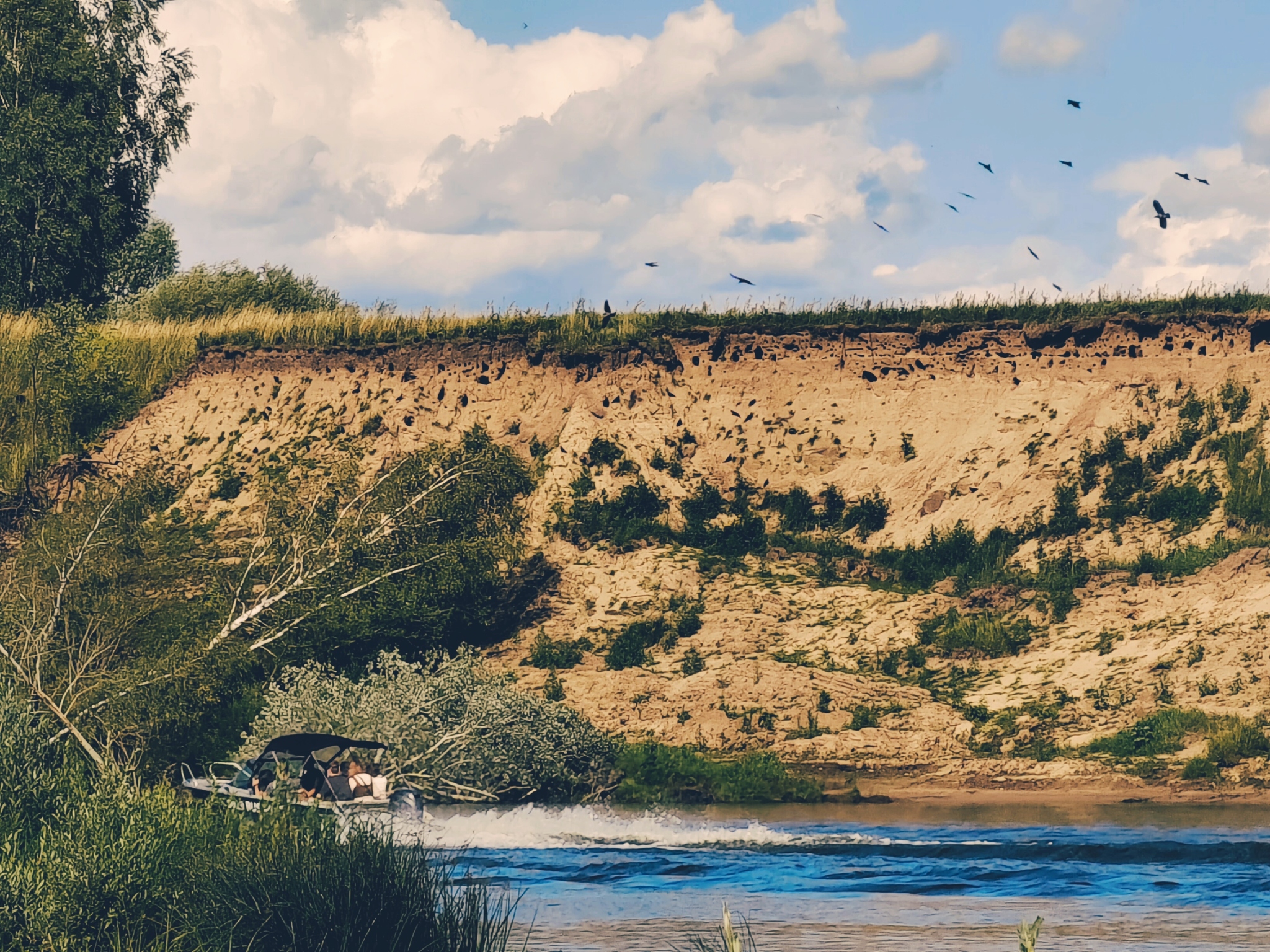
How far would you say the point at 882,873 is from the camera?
1775cm

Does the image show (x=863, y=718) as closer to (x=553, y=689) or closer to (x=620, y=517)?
(x=553, y=689)

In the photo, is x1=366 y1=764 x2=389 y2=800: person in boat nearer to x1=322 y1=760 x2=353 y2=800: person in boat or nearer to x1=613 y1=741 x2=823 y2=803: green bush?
x1=322 y1=760 x2=353 y2=800: person in boat

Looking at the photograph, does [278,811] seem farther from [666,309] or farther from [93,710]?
[666,309]

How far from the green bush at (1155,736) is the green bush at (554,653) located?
460 inches

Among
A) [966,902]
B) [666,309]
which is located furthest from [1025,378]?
[966,902]

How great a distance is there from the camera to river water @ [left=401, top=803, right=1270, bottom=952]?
14672 millimetres

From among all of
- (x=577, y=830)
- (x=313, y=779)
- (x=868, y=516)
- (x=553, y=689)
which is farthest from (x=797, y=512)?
(x=313, y=779)

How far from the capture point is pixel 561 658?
1271 inches

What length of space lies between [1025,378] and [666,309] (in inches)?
425

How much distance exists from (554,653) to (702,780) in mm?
8019

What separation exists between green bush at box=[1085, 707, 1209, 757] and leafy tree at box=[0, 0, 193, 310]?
38.9m

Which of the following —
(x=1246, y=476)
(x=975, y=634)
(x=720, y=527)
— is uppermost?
(x=1246, y=476)

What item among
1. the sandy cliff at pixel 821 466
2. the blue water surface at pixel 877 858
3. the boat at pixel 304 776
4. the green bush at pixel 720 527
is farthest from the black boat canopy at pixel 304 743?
the green bush at pixel 720 527

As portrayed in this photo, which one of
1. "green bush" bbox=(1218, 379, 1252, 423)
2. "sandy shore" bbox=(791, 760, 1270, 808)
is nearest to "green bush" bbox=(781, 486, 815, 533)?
"green bush" bbox=(1218, 379, 1252, 423)
